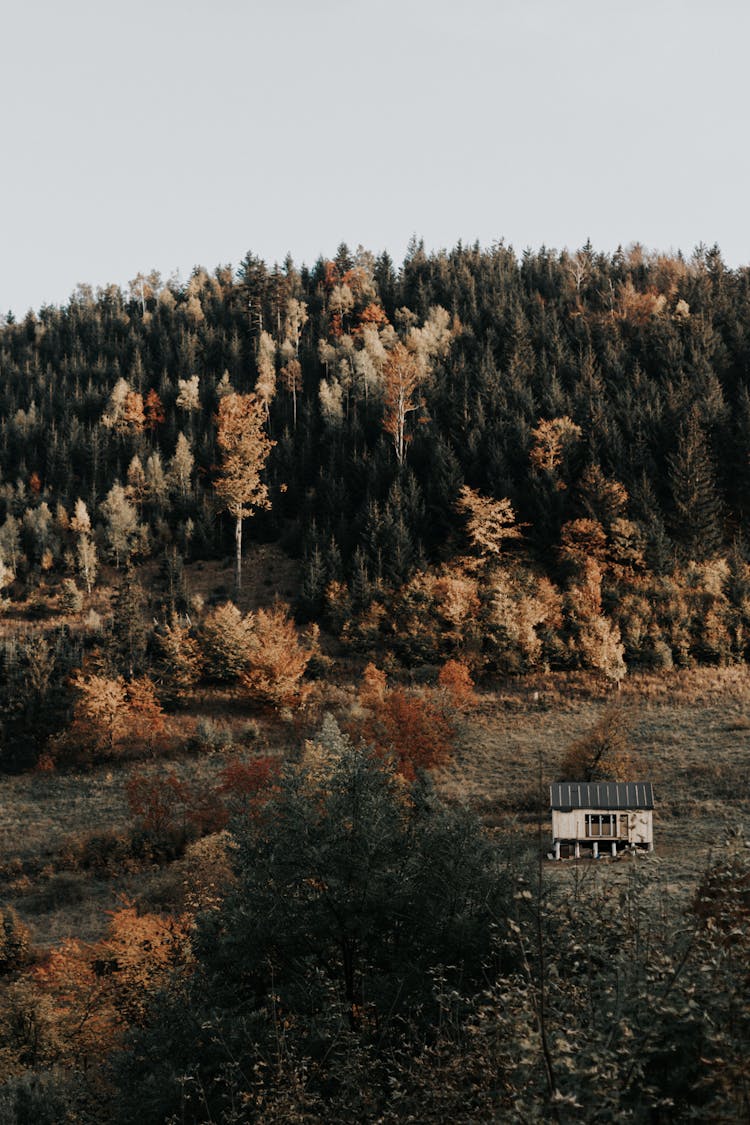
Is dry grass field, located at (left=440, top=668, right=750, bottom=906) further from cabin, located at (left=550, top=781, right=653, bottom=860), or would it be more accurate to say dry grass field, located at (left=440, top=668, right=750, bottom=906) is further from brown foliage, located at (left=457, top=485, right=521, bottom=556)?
brown foliage, located at (left=457, top=485, right=521, bottom=556)

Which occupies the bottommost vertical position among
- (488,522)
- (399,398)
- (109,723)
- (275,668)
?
(109,723)

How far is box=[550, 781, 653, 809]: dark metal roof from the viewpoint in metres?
34.4

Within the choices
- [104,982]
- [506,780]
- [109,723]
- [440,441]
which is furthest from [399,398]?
[104,982]

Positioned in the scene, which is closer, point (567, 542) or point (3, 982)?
point (3, 982)

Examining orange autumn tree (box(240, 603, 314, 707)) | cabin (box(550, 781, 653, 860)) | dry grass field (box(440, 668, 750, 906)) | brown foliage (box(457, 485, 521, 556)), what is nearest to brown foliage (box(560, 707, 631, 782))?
dry grass field (box(440, 668, 750, 906))

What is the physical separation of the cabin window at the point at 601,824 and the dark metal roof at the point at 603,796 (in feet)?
1.17

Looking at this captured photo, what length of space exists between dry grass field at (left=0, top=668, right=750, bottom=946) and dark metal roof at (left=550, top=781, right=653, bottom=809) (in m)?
1.56

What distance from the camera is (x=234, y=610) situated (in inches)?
2275

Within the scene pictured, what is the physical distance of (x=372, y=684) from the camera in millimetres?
51969

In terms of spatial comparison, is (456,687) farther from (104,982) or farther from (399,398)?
(399,398)

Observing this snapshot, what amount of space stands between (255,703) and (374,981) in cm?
3993

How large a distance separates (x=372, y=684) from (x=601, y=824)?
Answer: 2032 cm

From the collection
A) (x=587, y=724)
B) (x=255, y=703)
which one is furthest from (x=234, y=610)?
(x=587, y=724)

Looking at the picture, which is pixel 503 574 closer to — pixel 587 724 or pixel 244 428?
pixel 587 724
